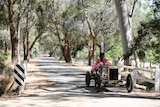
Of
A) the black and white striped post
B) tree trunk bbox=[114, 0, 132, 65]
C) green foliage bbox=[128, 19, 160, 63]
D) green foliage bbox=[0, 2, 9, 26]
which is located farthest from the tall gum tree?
green foliage bbox=[0, 2, 9, 26]

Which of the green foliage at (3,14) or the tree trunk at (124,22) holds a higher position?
the green foliage at (3,14)

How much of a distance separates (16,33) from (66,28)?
19.4 meters

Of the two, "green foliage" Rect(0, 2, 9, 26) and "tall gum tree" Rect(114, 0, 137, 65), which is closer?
"tall gum tree" Rect(114, 0, 137, 65)

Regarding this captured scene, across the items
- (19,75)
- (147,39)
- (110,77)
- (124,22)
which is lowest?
(110,77)

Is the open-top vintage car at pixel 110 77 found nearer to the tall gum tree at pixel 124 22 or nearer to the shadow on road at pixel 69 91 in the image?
the shadow on road at pixel 69 91

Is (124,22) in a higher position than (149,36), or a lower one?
higher

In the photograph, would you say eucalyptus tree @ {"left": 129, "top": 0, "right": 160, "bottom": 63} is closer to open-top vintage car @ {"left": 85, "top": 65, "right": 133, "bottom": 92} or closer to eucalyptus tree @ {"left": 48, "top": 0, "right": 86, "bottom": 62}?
open-top vintage car @ {"left": 85, "top": 65, "right": 133, "bottom": 92}

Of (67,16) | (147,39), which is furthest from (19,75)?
(67,16)

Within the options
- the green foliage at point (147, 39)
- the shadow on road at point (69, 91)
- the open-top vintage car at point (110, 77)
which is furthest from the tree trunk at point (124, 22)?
the open-top vintage car at point (110, 77)

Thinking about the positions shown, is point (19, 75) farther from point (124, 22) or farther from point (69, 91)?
point (124, 22)

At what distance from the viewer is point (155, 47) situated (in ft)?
52.0

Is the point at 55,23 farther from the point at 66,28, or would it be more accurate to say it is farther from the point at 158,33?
the point at 158,33

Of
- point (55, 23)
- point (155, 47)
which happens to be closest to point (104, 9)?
point (55, 23)

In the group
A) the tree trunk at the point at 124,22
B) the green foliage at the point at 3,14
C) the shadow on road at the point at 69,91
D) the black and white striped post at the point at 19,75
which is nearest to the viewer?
the shadow on road at the point at 69,91
